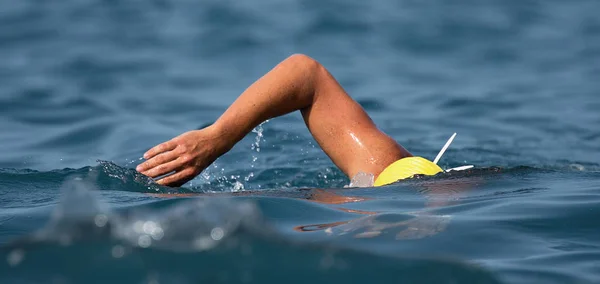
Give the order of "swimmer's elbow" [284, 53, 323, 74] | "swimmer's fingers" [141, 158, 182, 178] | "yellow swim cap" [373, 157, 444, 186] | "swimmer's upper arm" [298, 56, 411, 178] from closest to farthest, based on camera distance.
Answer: "swimmer's fingers" [141, 158, 182, 178] < "yellow swim cap" [373, 157, 444, 186] < "swimmer's elbow" [284, 53, 323, 74] < "swimmer's upper arm" [298, 56, 411, 178]

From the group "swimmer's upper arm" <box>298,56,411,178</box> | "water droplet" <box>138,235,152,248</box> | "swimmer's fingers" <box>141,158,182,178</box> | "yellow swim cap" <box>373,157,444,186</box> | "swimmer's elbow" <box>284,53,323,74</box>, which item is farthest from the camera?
"swimmer's upper arm" <box>298,56,411,178</box>

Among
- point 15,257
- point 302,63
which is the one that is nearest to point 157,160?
point 302,63

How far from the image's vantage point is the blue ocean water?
244 cm

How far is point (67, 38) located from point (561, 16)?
7.45 m

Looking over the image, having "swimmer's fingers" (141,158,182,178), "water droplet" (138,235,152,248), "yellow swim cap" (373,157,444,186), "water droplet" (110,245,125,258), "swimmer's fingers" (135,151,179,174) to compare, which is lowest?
"water droplet" (110,245,125,258)

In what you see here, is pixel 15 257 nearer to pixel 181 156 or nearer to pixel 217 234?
pixel 217 234

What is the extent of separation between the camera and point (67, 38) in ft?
39.9

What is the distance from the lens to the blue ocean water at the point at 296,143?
244cm

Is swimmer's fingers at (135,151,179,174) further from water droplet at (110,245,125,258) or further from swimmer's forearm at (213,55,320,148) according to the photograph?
water droplet at (110,245,125,258)

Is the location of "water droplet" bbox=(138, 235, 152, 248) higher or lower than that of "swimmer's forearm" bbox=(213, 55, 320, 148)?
lower

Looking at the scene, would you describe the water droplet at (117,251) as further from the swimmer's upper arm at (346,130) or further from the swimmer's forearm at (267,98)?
the swimmer's upper arm at (346,130)

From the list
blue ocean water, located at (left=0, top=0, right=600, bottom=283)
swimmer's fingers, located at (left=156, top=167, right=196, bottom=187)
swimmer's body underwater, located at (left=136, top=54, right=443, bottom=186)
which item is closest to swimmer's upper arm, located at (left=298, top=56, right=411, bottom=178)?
swimmer's body underwater, located at (left=136, top=54, right=443, bottom=186)

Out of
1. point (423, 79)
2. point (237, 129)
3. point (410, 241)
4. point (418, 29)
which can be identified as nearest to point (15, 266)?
point (410, 241)

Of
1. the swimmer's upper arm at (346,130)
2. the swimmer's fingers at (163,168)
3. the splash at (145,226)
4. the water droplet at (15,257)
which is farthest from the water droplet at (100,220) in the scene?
the swimmer's upper arm at (346,130)
